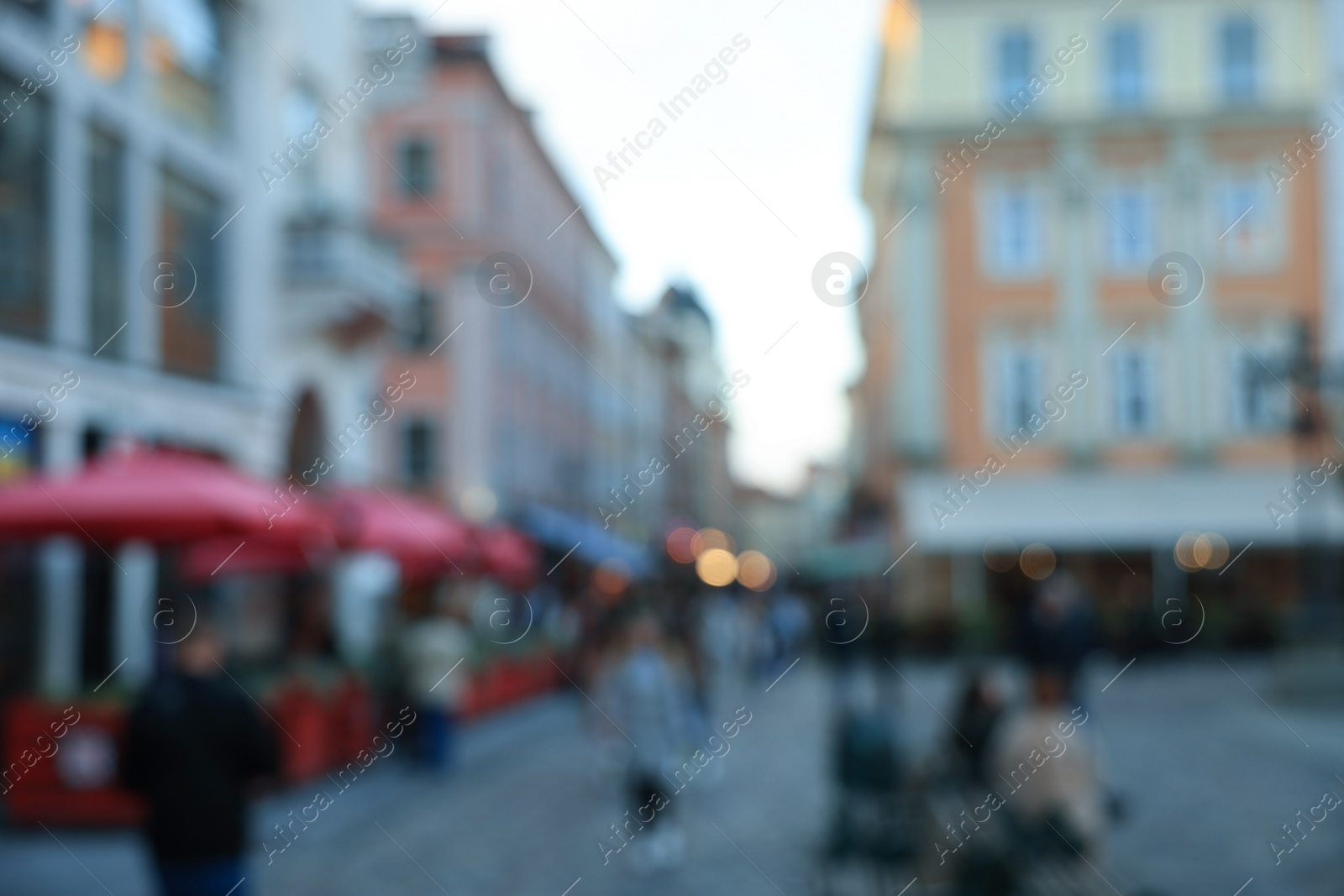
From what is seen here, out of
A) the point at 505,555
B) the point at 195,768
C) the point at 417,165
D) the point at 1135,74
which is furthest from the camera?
the point at 417,165

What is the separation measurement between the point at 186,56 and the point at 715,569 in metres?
53.9

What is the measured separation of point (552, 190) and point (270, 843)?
41077 millimetres

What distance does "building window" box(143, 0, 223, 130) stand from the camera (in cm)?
1809

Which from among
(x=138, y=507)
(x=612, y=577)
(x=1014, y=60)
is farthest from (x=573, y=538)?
(x=138, y=507)

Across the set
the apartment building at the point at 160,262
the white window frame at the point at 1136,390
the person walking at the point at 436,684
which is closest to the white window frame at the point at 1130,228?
the white window frame at the point at 1136,390

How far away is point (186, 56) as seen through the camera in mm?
19031

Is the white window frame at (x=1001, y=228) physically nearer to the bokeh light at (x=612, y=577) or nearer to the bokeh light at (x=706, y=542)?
the bokeh light at (x=612, y=577)

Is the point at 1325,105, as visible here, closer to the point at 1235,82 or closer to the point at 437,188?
the point at 1235,82

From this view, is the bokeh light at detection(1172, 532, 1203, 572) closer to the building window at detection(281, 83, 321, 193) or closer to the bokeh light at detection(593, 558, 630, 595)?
the bokeh light at detection(593, 558, 630, 595)

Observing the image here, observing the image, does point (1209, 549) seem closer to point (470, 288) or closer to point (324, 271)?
point (470, 288)

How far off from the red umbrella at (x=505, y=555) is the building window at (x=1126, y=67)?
21647 millimetres

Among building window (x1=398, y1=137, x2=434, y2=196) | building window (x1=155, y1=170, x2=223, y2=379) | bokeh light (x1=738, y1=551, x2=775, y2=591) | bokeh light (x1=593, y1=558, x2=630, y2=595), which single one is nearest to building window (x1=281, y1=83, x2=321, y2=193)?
building window (x1=155, y1=170, x2=223, y2=379)

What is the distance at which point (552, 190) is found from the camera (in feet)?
167

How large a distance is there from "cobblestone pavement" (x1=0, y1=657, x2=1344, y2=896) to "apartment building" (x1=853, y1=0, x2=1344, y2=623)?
56.3 ft
